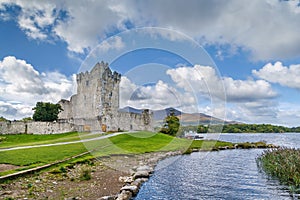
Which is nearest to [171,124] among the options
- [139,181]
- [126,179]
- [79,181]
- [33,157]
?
[33,157]

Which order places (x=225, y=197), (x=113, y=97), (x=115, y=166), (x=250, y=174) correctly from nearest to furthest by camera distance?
1. (x=225, y=197)
2. (x=250, y=174)
3. (x=115, y=166)
4. (x=113, y=97)

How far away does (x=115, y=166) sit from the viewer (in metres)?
25.3

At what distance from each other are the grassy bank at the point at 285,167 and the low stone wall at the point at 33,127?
126 ft

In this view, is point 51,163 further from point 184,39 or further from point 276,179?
point 276,179

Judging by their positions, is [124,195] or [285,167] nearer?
[124,195]

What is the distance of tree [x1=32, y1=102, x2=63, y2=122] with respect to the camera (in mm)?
57250

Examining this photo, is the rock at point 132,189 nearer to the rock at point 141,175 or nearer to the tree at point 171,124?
the rock at point 141,175

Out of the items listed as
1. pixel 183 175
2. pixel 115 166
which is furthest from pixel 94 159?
pixel 183 175

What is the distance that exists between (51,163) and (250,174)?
15.9 m

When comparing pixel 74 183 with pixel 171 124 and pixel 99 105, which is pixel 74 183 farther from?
pixel 171 124

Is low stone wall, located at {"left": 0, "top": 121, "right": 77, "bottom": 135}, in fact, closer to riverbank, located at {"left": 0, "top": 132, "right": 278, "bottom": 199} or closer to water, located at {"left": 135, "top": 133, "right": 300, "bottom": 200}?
riverbank, located at {"left": 0, "top": 132, "right": 278, "bottom": 199}

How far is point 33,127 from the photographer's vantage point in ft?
163

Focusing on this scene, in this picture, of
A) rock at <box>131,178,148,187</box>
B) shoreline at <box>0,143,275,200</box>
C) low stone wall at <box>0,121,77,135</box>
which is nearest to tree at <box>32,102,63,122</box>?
low stone wall at <box>0,121,77,135</box>

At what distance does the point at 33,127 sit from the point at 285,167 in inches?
1692
